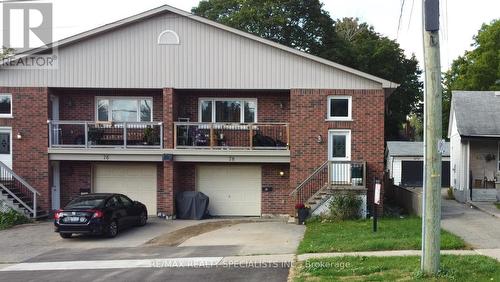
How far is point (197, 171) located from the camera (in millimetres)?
21844

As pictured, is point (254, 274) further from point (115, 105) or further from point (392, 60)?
point (392, 60)

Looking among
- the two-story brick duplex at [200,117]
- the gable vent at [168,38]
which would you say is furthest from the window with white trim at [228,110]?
the gable vent at [168,38]

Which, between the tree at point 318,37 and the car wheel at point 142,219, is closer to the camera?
the car wheel at point 142,219

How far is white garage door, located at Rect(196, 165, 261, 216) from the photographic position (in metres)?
21.6

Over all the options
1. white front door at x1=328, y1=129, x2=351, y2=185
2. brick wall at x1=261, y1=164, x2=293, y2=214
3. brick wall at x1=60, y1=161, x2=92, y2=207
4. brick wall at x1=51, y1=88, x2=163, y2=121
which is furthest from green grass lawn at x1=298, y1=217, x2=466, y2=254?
brick wall at x1=60, y1=161, x2=92, y2=207

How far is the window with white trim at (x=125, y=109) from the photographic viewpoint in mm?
21828

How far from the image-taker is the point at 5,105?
20938 millimetres

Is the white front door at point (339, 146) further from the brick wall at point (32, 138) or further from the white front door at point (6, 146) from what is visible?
the white front door at point (6, 146)

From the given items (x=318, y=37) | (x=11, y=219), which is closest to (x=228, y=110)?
(x=11, y=219)

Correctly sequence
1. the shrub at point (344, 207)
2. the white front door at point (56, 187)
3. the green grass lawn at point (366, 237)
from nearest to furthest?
the green grass lawn at point (366, 237)
the shrub at point (344, 207)
the white front door at point (56, 187)

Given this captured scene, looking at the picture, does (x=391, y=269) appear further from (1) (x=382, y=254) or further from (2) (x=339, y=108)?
(2) (x=339, y=108)

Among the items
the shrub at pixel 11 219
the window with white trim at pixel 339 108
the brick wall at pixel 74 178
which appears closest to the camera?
the shrub at pixel 11 219

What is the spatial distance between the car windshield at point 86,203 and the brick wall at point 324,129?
24.4 ft

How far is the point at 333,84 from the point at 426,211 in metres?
11.7
